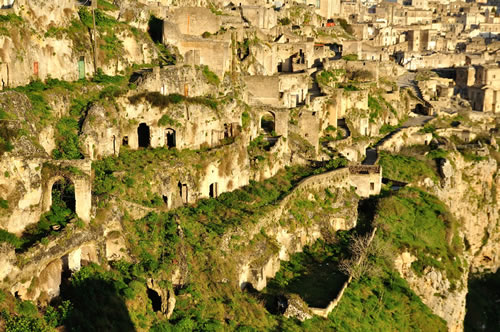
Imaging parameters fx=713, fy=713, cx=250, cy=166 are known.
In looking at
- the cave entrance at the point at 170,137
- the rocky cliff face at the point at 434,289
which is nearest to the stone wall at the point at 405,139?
the rocky cliff face at the point at 434,289

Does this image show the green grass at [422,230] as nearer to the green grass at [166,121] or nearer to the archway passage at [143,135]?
the green grass at [166,121]

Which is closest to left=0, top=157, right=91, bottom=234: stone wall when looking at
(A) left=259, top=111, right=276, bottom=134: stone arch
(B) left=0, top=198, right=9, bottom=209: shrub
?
(B) left=0, top=198, right=9, bottom=209: shrub

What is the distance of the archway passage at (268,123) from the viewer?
5140 centimetres

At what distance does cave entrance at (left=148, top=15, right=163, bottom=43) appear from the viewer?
48625 millimetres

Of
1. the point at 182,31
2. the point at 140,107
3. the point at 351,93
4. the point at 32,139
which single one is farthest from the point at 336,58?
the point at 32,139

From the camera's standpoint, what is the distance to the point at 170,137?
41.8 metres

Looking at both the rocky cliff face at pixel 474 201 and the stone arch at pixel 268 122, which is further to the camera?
the rocky cliff face at pixel 474 201

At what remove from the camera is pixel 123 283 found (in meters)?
28.8

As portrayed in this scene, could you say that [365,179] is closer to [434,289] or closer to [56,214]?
[434,289]

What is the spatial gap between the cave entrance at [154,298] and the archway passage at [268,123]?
22806 mm

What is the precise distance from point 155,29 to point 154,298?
2438 cm

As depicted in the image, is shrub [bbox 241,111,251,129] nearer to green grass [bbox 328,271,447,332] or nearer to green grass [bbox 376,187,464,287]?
green grass [bbox 376,187,464,287]

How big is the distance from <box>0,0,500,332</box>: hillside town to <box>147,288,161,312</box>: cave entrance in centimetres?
6

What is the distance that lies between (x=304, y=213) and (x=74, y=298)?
20.4 m
